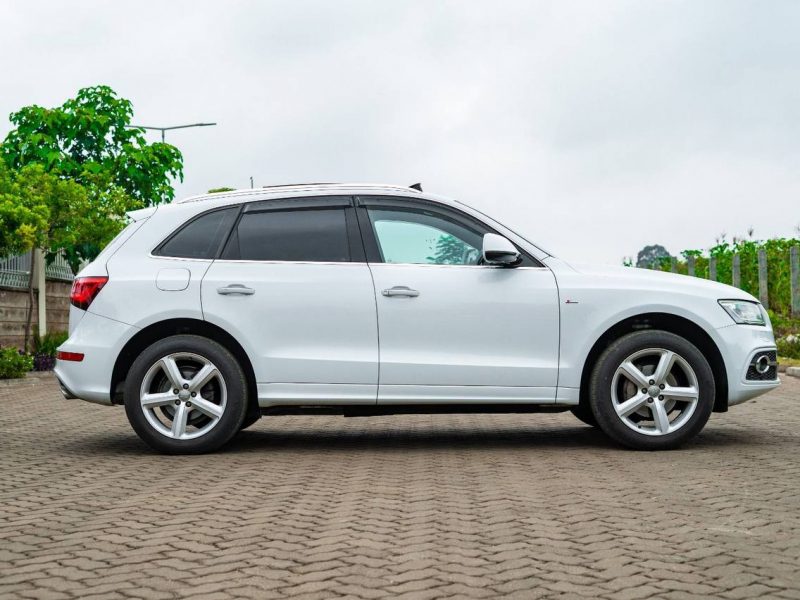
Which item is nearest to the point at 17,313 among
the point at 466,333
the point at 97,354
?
the point at 97,354

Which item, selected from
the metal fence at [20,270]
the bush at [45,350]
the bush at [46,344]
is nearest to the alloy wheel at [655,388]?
the bush at [45,350]

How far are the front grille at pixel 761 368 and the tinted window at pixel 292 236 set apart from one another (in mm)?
3046

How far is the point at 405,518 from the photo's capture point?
5.65 m

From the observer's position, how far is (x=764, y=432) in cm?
945

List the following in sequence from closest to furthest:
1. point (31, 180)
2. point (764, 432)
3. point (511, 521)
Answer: point (511, 521), point (764, 432), point (31, 180)

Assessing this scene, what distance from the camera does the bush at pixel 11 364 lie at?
18906 mm

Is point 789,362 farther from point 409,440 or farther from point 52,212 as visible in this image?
point 52,212

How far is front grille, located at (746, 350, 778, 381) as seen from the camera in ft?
26.7

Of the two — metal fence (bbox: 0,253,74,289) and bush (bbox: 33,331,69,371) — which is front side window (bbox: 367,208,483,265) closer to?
bush (bbox: 33,331,69,371)

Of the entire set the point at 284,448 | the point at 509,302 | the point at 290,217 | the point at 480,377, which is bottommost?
the point at 284,448

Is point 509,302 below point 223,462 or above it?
above

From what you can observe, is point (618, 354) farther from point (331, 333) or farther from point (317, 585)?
point (317, 585)

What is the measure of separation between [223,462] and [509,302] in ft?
7.52

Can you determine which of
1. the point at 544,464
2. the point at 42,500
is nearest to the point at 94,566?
the point at 42,500
